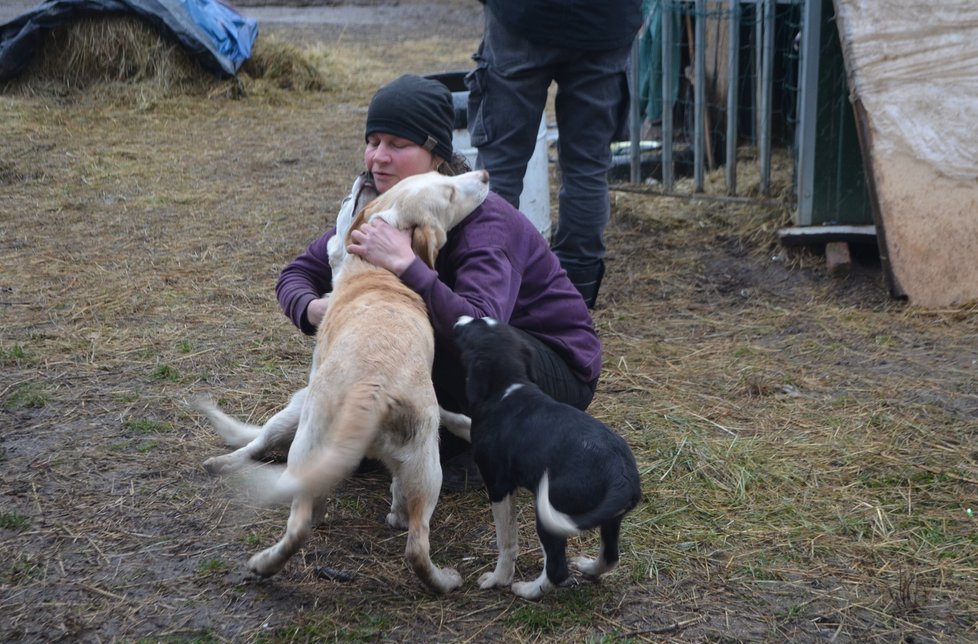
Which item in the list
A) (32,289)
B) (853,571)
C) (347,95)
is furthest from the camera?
(347,95)

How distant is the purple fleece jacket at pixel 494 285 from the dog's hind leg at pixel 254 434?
11.6 inches

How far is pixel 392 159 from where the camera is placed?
140 inches

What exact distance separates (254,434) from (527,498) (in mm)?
1032

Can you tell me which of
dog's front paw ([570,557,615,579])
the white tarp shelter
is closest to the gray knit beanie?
dog's front paw ([570,557,615,579])

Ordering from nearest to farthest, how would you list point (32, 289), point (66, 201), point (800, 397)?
point (800, 397) → point (32, 289) → point (66, 201)

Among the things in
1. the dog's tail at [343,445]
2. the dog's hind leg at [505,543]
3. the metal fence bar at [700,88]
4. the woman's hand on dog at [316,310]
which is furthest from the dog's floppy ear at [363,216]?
the metal fence bar at [700,88]

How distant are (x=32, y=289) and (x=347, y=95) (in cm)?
615

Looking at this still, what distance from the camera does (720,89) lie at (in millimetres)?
7867

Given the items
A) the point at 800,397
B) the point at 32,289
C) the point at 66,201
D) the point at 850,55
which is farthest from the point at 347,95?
the point at 800,397

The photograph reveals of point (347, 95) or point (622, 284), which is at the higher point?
point (347, 95)

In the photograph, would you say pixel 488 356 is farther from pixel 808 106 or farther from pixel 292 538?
pixel 808 106

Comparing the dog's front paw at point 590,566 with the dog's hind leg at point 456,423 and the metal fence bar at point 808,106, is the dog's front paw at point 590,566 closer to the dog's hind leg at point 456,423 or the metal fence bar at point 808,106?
the dog's hind leg at point 456,423

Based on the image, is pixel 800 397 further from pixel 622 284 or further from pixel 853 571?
pixel 622 284

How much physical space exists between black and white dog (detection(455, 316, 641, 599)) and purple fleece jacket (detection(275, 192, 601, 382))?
10 centimetres
